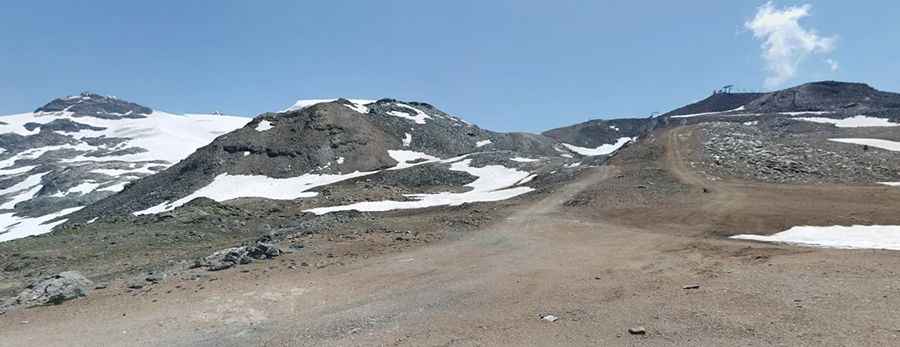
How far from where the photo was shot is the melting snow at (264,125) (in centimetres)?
8681

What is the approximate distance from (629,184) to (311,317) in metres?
28.3

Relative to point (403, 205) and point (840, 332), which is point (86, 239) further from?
point (840, 332)

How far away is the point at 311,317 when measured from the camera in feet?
45.9

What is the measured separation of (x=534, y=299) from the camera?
14.5m

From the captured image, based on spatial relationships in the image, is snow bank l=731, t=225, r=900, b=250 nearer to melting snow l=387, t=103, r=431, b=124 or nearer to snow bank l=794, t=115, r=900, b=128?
snow bank l=794, t=115, r=900, b=128

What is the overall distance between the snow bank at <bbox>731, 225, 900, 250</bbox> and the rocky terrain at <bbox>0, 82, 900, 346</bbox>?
0.67 feet

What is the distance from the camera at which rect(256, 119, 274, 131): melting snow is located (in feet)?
285

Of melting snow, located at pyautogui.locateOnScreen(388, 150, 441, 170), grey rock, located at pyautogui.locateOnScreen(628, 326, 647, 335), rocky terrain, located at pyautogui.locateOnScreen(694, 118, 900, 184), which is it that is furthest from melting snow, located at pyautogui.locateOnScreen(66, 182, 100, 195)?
grey rock, located at pyautogui.locateOnScreen(628, 326, 647, 335)

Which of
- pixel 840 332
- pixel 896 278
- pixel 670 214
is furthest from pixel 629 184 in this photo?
pixel 840 332

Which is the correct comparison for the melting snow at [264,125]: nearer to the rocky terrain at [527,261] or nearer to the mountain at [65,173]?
the mountain at [65,173]

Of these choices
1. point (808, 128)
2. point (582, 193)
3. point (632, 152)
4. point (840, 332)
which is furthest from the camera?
point (808, 128)

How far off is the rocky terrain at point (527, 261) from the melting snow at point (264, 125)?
106 feet

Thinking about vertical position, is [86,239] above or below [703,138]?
below

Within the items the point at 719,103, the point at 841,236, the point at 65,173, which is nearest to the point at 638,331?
the point at 841,236
